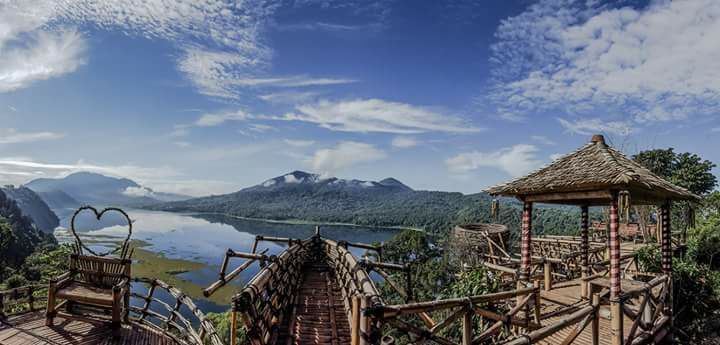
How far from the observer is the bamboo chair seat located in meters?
4.98

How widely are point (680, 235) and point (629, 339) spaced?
10.8 meters

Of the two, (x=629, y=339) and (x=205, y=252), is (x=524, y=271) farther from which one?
(x=205, y=252)

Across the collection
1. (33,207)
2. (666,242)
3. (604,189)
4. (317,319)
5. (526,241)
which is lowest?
(33,207)

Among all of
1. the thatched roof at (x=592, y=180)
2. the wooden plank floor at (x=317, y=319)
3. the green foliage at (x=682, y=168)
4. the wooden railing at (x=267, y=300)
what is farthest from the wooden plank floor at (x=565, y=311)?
the green foliage at (x=682, y=168)

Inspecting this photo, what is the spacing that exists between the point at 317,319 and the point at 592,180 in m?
4.66

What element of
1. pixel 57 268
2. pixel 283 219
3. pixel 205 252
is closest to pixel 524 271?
pixel 57 268

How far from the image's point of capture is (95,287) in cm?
535

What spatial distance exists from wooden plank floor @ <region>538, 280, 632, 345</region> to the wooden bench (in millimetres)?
5866

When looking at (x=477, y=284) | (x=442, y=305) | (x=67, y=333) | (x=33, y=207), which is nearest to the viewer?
(x=442, y=305)

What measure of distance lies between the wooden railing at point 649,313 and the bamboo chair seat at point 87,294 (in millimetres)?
6568

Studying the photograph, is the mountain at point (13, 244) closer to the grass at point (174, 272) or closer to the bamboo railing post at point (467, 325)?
the grass at point (174, 272)

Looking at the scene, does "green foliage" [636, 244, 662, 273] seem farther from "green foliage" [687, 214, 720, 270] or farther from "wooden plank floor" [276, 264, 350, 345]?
"wooden plank floor" [276, 264, 350, 345]

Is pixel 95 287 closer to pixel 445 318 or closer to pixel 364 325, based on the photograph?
pixel 364 325

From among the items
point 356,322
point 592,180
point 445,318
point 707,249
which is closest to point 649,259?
point 707,249
